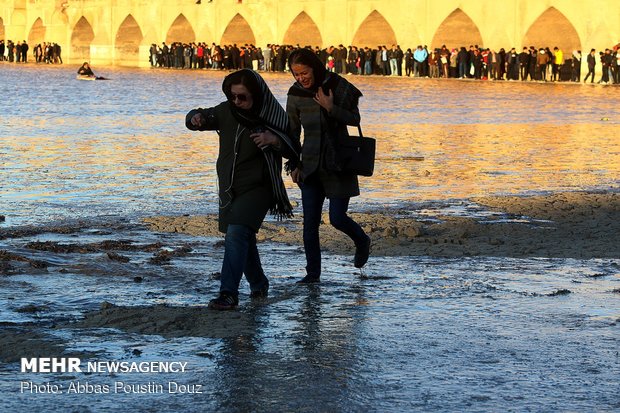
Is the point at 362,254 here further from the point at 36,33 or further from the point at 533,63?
the point at 36,33

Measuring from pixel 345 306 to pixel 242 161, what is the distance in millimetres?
841

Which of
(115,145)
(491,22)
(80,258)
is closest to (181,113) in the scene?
(115,145)

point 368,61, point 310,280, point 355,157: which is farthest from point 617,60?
point 310,280

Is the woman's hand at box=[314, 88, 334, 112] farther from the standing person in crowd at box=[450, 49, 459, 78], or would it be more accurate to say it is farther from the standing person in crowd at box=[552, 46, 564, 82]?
the standing person in crowd at box=[450, 49, 459, 78]

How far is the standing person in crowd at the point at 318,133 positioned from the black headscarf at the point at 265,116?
1.06 feet

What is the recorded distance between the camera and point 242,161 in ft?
19.6

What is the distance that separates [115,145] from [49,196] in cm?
540

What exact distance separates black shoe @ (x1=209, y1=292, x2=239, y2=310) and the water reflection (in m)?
3.45

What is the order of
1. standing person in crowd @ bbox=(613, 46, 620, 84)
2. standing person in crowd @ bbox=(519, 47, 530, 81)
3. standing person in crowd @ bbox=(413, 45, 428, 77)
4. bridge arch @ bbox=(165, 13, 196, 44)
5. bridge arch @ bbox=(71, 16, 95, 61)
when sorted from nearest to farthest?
1. standing person in crowd @ bbox=(613, 46, 620, 84)
2. standing person in crowd @ bbox=(519, 47, 530, 81)
3. standing person in crowd @ bbox=(413, 45, 428, 77)
4. bridge arch @ bbox=(165, 13, 196, 44)
5. bridge arch @ bbox=(71, 16, 95, 61)

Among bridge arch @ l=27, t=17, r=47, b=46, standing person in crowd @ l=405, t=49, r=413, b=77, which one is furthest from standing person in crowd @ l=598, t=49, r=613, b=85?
bridge arch @ l=27, t=17, r=47, b=46

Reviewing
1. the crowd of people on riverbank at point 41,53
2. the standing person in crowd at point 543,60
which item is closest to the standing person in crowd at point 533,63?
the standing person in crowd at point 543,60

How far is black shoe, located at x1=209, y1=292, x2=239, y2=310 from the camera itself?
5.91 m

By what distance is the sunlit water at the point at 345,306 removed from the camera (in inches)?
177

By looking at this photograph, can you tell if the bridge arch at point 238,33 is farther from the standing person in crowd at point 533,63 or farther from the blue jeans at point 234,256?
the blue jeans at point 234,256
